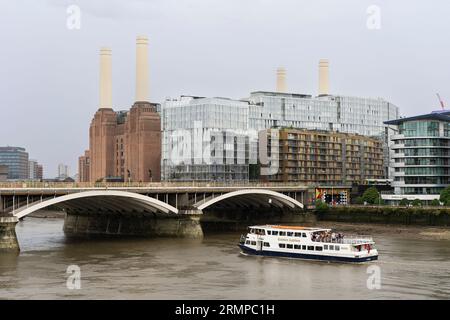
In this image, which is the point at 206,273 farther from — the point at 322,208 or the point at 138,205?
the point at 322,208

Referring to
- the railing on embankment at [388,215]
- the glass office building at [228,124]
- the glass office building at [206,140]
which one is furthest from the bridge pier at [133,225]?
the glass office building at [228,124]

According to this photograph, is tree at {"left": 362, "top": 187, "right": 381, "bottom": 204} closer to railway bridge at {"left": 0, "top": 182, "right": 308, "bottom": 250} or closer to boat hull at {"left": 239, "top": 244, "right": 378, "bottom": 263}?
railway bridge at {"left": 0, "top": 182, "right": 308, "bottom": 250}

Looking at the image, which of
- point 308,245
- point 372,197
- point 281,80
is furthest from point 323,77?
point 308,245

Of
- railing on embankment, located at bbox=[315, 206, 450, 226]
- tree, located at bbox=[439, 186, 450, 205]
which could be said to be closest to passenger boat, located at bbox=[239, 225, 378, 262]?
railing on embankment, located at bbox=[315, 206, 450, 226]

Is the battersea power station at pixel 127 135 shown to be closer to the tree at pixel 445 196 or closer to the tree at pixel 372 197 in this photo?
the tree at pixel 372 197

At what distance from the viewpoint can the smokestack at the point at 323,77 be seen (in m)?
147

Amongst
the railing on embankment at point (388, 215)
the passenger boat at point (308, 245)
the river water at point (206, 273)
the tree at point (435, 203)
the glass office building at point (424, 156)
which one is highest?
the glass office building at point (424, 156)

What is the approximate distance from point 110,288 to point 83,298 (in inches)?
131

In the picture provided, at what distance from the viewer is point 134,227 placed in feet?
255

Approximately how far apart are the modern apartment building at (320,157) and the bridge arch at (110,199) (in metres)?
44.9

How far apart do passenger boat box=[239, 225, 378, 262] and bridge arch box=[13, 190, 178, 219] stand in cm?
1272

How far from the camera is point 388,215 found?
88.0m

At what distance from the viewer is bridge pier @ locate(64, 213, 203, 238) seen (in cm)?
7506
